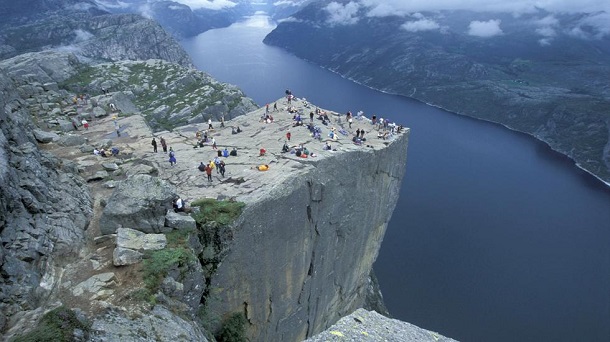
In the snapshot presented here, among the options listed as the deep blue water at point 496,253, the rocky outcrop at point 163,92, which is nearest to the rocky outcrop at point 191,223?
the rocky outcrop at point 163,92

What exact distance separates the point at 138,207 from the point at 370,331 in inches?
526

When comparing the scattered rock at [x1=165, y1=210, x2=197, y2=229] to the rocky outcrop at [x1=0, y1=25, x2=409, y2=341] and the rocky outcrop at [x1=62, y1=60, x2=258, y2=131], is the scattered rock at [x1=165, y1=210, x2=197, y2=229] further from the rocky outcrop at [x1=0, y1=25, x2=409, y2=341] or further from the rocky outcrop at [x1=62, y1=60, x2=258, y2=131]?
the rocky outcrop at [x1=62, y1=60, x2=258, y2=131]

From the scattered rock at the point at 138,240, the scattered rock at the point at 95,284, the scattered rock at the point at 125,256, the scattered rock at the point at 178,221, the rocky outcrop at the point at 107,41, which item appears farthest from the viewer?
the rocky outcrop at the point at 107,41

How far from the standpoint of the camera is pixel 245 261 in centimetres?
2627

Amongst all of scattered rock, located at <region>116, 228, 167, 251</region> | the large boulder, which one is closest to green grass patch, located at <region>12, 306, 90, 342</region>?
scattered rock, located at <region>116, 228, 167, 251</region>

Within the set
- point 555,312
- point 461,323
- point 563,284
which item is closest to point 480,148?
point 563,284

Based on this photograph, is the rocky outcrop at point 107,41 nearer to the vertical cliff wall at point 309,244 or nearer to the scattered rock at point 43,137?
the scattered rock at point 43,137

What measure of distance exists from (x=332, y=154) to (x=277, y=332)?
52.2 feet

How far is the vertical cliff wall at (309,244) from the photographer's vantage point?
26.3m

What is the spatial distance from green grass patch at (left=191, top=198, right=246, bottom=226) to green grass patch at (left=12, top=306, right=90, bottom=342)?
10696mm

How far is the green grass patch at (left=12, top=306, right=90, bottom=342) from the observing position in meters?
11.9

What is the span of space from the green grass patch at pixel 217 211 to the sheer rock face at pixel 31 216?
20.8 feet

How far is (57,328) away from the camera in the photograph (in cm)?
1234

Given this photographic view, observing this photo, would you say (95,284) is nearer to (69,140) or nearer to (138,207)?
(138,207)
